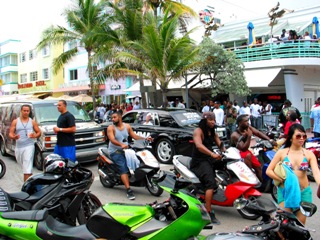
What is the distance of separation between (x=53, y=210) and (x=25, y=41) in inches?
1827

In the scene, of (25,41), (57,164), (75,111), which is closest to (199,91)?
(75,111)

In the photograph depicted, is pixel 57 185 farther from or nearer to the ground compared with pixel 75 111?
nearer to the ground

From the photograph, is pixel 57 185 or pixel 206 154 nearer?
pixel 57 185

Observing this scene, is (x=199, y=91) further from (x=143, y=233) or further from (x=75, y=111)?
(x=143, y=233)

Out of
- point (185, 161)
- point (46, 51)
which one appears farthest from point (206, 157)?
point (46, 51)

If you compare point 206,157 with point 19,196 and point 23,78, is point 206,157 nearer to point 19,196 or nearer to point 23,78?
point 19,196

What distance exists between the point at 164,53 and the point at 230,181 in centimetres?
1132

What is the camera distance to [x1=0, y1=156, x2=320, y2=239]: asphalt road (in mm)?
5387

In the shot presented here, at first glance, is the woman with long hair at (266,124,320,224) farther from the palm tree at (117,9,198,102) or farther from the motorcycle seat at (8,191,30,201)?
the palm tree at (117,9,198,102)

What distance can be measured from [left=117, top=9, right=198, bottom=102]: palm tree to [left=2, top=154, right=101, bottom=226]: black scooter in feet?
39.1

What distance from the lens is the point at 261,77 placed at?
19.8 metres

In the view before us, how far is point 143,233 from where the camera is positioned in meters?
3.45

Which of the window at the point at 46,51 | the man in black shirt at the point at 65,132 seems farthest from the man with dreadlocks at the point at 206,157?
the window at the point at 46,51

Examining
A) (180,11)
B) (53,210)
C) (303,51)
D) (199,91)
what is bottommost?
(53,210)
